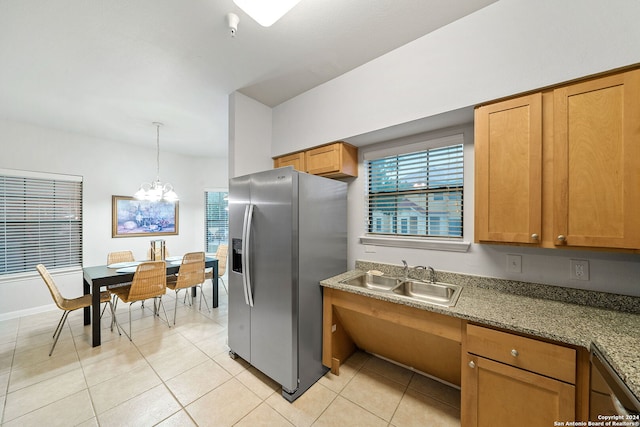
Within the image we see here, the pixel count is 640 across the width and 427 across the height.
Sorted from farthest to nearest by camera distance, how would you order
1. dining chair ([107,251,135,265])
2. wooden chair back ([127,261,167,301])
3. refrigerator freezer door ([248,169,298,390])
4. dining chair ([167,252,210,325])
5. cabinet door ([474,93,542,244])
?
dining chair ([107,251,135,265])
dining chair ([167,252,210,325])
wooden chair back ([127,261,167,301])
refrigerator freezer door ([248,169,298,390])
cabinet door ([474,93,542,244])

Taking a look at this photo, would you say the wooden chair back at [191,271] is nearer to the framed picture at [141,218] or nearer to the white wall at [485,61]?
the framed picture at [141,218]

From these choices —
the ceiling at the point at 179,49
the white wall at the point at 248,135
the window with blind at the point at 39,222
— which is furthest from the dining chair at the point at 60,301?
the white wall at the point at 248,135

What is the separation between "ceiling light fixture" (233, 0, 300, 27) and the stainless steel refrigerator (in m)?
0.93

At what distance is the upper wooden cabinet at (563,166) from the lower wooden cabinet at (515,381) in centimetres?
61

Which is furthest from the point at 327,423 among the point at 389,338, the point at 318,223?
the point at 318,223

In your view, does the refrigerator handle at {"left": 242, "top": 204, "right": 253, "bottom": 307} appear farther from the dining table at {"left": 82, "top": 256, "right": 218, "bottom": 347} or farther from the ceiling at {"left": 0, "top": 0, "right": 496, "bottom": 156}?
the dining table at {"left": 82, "top": 256, "right": 218, "bottom": 347}

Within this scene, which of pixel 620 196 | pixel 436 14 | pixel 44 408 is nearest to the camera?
pixel 620 196

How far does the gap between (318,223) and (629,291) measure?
2.04 metres

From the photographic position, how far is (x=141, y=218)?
4.61 m

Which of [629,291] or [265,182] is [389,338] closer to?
[629,291]

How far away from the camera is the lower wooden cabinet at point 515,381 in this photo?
1111 millimetres

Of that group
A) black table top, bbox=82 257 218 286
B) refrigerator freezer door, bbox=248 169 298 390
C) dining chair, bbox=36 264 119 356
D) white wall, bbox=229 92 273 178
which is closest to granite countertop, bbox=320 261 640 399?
refrigerator freezer door, bbox=248 169 298 390

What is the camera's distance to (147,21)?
5.32 feet

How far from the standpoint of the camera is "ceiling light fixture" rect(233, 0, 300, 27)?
3.94 ft
